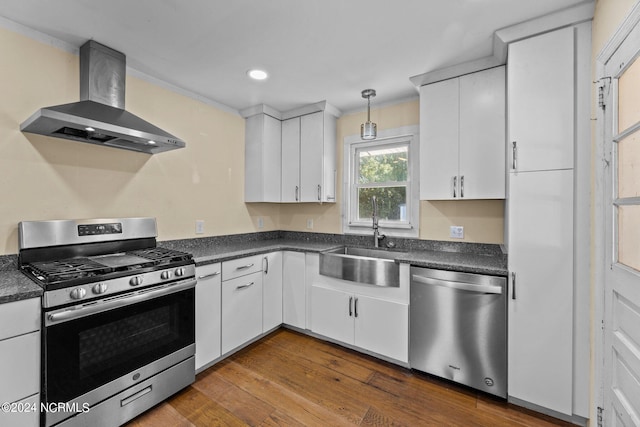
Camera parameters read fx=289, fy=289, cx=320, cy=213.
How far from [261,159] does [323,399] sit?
2.34 m

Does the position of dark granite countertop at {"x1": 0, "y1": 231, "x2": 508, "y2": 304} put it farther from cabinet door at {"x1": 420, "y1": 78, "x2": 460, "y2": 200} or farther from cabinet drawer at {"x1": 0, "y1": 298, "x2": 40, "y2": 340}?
cabinet door at {"x1": 420, "y1": 78, "x2": 460, "y2": 200}

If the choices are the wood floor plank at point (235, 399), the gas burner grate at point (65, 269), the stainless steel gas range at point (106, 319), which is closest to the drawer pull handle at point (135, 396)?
the stainless steel gas range at point (106, 319)

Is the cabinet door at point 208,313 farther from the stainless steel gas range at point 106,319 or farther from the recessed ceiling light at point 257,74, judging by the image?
the recessed ceiling light at point 257,74

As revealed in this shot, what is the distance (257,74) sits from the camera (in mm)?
2414

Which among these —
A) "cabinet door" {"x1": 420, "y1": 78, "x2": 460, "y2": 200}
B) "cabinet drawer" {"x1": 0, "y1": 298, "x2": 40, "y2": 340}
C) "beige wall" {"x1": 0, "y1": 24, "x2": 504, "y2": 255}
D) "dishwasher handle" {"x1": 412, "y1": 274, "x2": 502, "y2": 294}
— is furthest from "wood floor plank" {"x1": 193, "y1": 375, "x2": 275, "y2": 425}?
"cabinet door" {"x1": 420, "y1": 78, "x2": 460, "y2": 200}

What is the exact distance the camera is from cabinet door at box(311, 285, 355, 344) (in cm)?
257

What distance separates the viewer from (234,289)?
2467 mm

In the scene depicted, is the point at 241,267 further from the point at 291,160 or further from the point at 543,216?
the point at 543,216

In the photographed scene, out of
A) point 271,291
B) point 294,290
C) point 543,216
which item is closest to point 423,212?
point 543,216

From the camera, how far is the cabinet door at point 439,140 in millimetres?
2320

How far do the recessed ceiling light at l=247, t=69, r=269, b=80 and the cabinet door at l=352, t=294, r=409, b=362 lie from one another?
205 cm

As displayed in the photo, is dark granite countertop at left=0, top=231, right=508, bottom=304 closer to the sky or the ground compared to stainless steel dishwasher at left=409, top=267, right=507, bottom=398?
closer to the sky

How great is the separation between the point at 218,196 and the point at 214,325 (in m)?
1.31

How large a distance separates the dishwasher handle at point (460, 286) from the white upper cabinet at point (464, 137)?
27.1 inches
